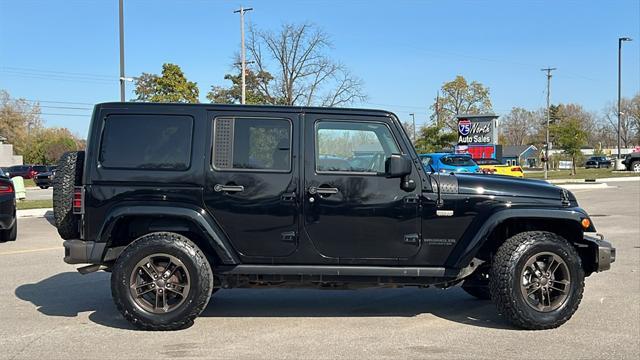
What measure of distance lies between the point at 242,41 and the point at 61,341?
31.7 meters

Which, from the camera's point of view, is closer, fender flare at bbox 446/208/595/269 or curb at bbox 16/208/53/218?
fender flare at bbox 446/208/595/269

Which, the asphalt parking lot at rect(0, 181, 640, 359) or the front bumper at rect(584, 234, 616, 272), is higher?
the front bumper at rect(584, 234, 616, 272)

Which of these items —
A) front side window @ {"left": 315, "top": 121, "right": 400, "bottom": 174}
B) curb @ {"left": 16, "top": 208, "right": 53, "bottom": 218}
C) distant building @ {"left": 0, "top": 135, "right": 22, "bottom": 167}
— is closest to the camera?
front side window @ {"left": 315, "top": 121, "right": 400, "bottom": 174}

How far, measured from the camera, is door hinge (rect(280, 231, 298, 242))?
17.2 ft

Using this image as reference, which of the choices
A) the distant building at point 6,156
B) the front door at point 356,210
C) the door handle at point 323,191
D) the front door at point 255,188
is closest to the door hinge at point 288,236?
the front door at point 255,188

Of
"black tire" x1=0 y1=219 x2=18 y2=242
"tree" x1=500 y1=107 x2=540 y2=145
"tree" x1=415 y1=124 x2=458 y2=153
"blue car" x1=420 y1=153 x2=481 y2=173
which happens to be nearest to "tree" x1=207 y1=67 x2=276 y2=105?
"tree" x1=415 y1=124 x2=458 y2=153

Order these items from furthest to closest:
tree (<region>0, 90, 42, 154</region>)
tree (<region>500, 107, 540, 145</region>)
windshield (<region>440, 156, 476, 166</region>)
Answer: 1. tree (<region>500, 107, 540, 145</region>)
2. tree (<region>0, 90, 42, 154</region>)
3. windshield (<region>440, 156, 476, 166</region>)

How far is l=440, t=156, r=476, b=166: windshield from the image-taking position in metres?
22.7

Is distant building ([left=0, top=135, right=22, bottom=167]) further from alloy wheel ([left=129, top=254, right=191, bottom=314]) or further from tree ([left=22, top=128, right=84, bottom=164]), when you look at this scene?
alloy wheel ([left=129, top=254, right=191, bottom=314])

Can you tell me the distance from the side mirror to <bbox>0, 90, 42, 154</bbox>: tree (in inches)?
2962

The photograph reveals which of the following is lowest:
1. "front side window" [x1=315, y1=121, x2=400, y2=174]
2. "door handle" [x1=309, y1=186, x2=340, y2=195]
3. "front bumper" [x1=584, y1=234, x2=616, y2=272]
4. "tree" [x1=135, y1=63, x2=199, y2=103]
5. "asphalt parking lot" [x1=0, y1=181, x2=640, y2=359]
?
"asphalt parking lot" [x1=0, y1=181, x2=640, y2=359]

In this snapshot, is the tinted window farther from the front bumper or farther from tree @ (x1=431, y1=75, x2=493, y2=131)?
tree @ (x1=431, y1=75, x2=493, y2=131)

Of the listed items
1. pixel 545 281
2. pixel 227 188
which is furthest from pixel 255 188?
pixel 545 281

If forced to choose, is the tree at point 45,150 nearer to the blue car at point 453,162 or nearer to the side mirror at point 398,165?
the blue car at point 453,162
